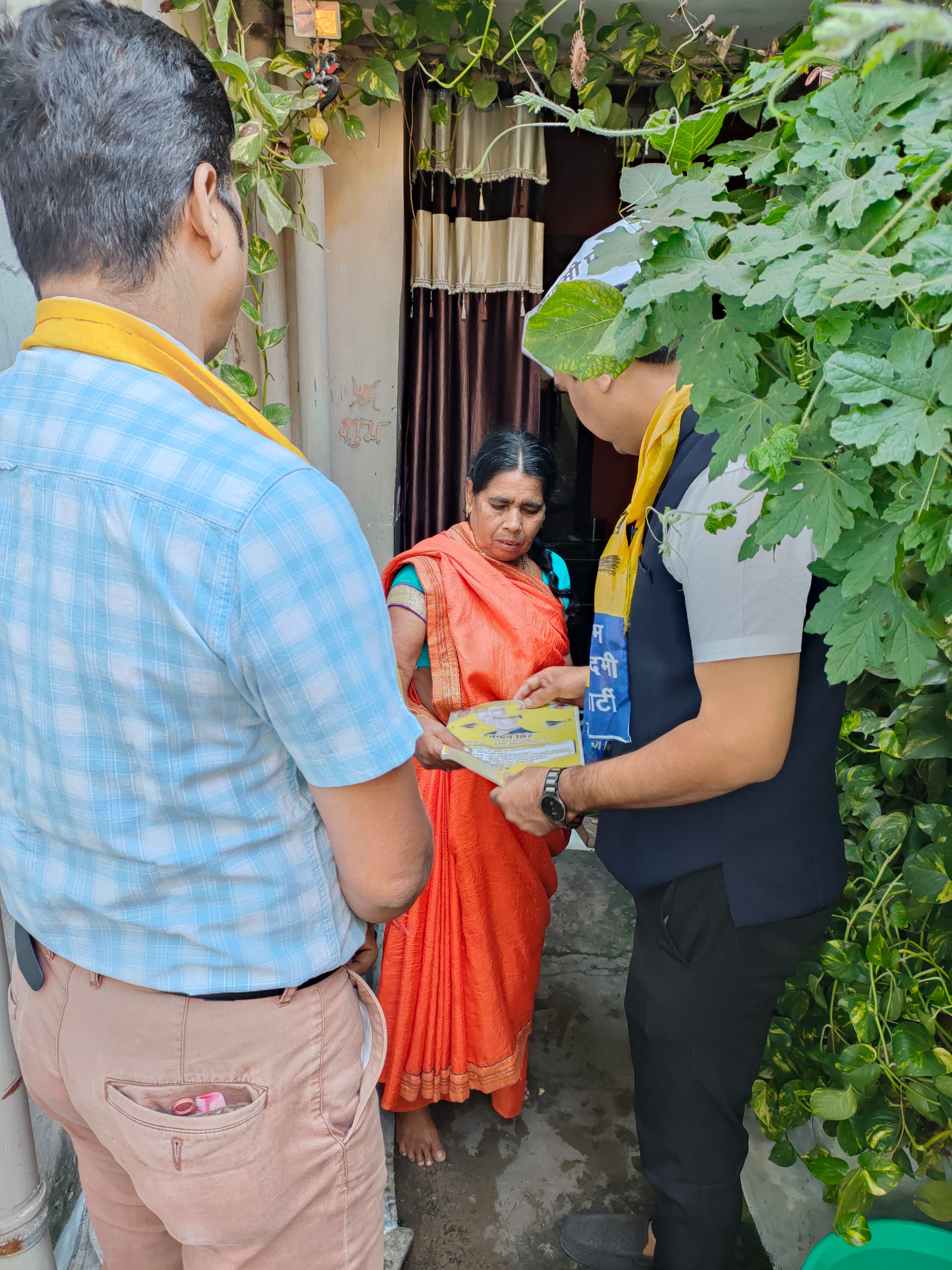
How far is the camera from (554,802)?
4.66 ft

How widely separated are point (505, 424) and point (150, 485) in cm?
270

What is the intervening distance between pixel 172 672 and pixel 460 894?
4.60 feet

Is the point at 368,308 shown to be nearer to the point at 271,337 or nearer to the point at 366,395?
the point at 366,395

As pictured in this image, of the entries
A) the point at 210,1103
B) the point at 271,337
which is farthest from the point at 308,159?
the point at 210,1103

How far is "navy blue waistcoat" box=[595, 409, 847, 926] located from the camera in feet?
3.94

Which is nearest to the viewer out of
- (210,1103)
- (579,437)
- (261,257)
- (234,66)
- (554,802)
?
(210,1103)

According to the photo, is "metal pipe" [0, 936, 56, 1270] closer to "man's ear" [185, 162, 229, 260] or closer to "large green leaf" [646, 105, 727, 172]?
"man's ear" [185, 162, 229, 260]

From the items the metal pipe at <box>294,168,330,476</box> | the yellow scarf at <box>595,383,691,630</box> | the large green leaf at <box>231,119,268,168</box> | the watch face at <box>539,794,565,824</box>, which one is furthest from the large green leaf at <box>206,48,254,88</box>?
the watch face at <box>539,794,565,824</box>

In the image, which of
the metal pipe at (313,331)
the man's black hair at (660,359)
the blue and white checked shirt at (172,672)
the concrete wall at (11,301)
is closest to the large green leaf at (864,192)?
the blue and white checked shirt at (172,672)

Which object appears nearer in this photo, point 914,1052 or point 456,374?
point 914,1052

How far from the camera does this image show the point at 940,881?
1.16 meters

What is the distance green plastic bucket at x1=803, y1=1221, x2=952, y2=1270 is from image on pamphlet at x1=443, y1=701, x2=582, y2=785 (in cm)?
96

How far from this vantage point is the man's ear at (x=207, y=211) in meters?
0.74

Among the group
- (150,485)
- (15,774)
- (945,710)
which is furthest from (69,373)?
(945,710)
